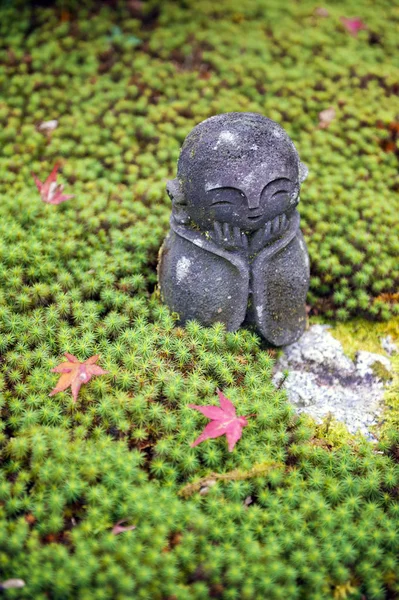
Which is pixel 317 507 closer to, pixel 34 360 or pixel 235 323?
pixel 235 323

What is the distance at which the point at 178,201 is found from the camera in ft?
12.0

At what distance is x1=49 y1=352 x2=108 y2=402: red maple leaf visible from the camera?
3428 mm

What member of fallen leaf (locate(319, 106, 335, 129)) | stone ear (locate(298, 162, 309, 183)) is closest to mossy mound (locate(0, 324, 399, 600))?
stone ear (locate(298, 162, 309, 183))

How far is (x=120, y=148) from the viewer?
5.41 m

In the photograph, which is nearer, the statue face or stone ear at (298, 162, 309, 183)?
the statue face

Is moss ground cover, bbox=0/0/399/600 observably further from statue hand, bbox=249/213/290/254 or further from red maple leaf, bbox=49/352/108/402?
statue hand, bbox=249/213/290/254

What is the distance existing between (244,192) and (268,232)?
0.39 meters

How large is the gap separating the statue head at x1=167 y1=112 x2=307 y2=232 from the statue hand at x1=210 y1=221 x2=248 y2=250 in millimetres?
41

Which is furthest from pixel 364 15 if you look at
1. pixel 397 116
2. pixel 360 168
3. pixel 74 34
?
pixel 74 34

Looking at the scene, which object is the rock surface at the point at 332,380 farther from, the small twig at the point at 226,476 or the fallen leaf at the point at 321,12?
the fallen leaf at the point at 321,12

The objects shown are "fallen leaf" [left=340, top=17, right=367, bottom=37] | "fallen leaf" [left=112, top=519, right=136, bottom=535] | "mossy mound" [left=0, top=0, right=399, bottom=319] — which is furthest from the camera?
"fallen leaf" [left=340, top=17, right=367, bottom=37]

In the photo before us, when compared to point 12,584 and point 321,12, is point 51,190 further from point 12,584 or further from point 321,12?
point 321,12

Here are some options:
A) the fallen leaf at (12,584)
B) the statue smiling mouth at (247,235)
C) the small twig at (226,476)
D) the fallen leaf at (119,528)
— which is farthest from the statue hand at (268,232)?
the fallen leaf at (12,584)

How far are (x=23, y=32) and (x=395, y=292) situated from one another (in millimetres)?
5194
